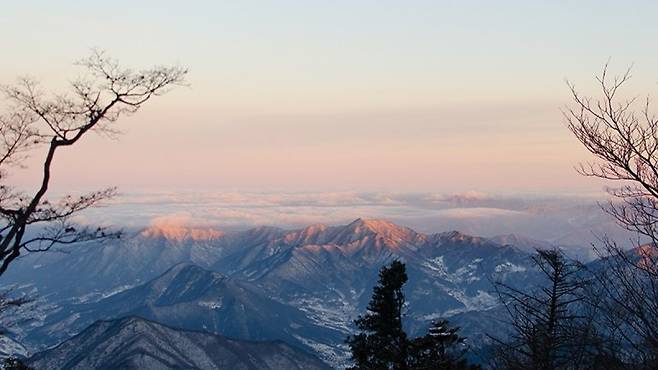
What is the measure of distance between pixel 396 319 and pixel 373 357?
287cm

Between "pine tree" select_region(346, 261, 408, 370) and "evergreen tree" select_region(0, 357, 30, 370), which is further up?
"pine tree" select_region(346, 261, 408, 370)

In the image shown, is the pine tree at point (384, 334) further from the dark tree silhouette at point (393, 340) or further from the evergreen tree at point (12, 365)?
the evergreen tree at point (12, 365)

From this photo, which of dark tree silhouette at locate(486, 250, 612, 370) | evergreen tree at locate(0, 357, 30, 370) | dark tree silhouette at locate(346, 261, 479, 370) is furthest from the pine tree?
evergreen tree at locate(0, 357, 30, 370)

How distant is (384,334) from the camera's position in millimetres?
47031

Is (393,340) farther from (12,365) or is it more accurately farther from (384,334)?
(12,365)

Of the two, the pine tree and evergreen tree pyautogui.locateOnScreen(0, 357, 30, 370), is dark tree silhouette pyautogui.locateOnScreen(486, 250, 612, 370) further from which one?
evergreen tree pyautogui.locateOnScreen(0, 357, 30, 370)

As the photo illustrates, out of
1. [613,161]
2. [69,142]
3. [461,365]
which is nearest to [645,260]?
[613,161]

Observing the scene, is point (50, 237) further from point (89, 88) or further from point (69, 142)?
point (89, 88)

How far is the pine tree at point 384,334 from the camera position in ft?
147

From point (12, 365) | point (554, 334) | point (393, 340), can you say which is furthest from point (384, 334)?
point (554, 334)

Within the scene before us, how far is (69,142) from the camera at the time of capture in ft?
72.9

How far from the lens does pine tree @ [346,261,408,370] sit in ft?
147

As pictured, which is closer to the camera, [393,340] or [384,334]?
[393,340]

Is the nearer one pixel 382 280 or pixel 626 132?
pixel 626 132
